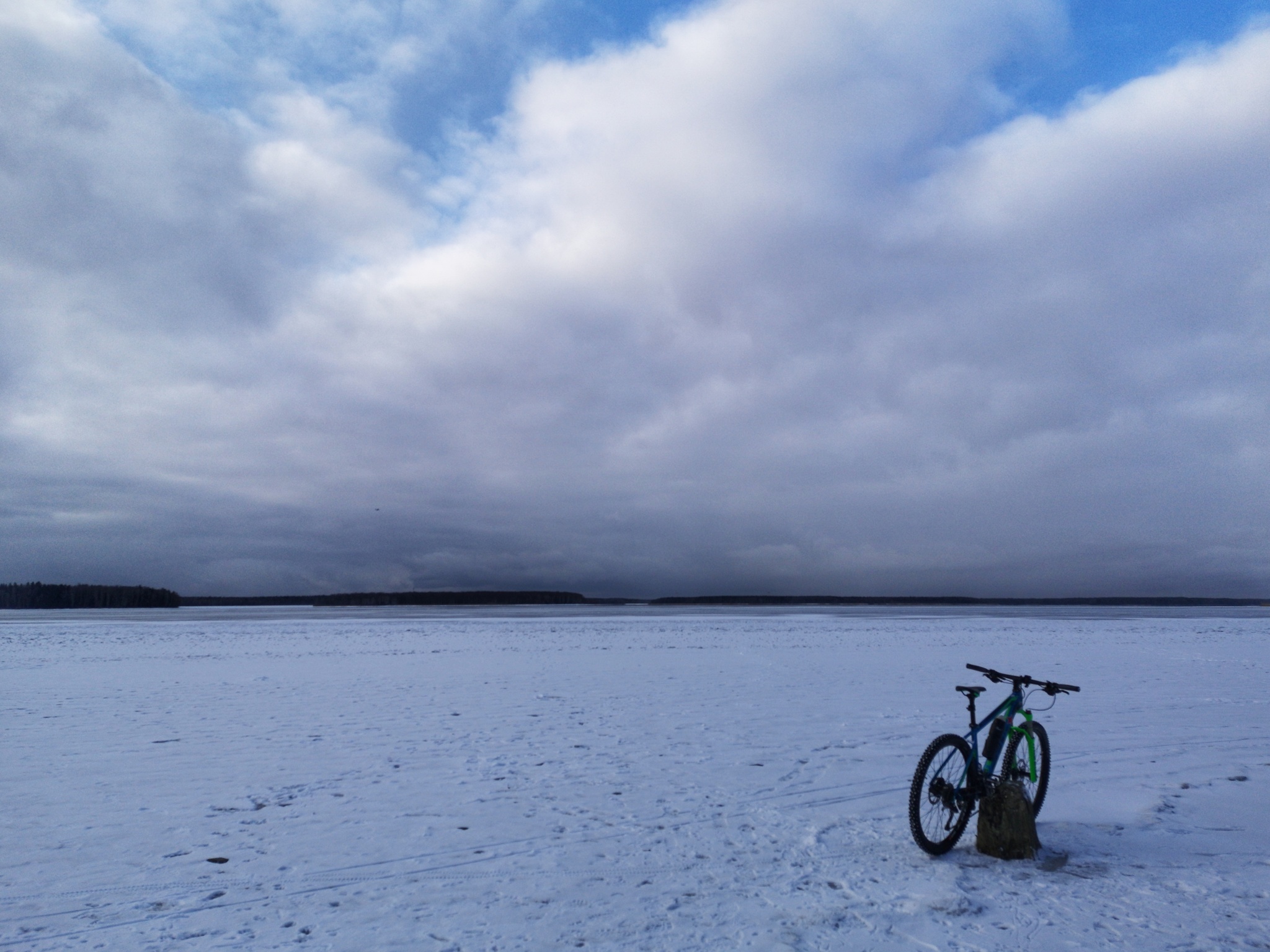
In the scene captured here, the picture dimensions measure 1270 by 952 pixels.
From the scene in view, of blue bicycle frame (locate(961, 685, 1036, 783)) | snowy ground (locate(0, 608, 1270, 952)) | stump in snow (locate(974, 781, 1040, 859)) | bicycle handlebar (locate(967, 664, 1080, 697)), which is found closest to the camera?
snowy ground (locate(0, 608, 1270, 952))

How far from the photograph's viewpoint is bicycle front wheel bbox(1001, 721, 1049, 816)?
20.9 ft

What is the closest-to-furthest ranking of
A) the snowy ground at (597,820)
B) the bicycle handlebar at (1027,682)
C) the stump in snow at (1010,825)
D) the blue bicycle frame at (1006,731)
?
the snowy ground at (597,820)
the stump in snow at (1010,825)
the blue bicycle frame at (1006,731)
the bicycle handlebar at (1027,682)

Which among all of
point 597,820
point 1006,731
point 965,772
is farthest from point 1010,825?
point 597,820

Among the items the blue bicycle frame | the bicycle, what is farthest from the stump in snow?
Answer: the blue bicycle frame

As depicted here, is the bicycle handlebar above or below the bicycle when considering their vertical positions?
above

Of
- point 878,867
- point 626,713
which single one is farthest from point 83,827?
point 626,713

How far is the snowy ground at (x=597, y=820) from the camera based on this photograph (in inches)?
186

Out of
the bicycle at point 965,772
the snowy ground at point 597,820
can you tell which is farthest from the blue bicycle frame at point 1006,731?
the snowy ground at point 597,820

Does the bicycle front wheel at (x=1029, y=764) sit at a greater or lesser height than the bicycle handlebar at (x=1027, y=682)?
lesser

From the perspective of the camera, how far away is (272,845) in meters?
6.10

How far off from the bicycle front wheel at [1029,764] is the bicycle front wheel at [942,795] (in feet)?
1.29

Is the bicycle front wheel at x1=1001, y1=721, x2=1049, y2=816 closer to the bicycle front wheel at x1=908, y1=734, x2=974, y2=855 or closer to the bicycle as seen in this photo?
the bicycle

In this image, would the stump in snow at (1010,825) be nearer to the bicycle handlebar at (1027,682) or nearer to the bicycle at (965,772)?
the bicycle at (965,772)

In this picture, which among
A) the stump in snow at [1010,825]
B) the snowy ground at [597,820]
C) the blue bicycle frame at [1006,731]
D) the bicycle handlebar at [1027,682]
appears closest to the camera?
the snowy ground at [597,820]
